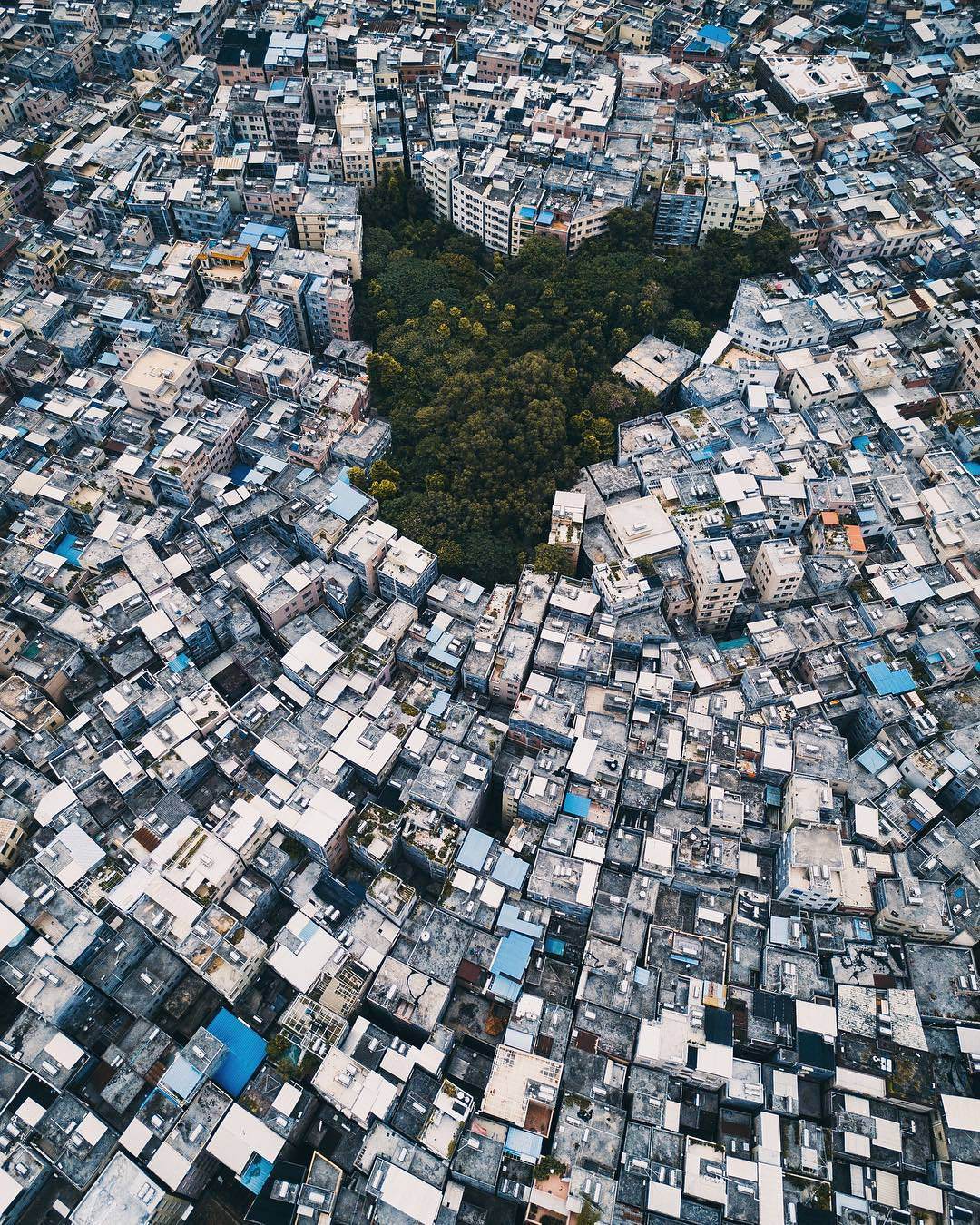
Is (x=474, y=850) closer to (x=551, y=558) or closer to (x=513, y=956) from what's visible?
(x=513, y=956)

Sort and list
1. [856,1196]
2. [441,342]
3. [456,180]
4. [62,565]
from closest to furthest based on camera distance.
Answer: [856,1196] < [62,565] < [441,342] < [456,180]

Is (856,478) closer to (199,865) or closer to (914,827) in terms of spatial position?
(914,827)

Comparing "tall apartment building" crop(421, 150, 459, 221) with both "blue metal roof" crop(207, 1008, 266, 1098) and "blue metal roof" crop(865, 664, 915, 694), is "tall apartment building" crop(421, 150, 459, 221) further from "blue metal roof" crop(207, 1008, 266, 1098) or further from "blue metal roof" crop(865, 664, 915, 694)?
"blue metal roof" crop(207, 1008, 266, 1098)

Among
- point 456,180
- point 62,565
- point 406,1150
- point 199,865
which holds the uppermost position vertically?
point 456,180

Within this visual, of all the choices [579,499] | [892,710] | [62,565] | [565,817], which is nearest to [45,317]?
[62,565]

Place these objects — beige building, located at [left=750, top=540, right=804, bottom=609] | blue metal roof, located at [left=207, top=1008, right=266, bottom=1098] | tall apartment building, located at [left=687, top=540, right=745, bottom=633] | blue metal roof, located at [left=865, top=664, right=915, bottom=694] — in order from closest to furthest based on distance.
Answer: blue metal roof, located at [left=207, top=1008, right=266, bottom=1098], blue metal roof, located at [left=865, top=664, right=915, bottom=694], tall apartment building, located at [left=687, top=540, right=745, bottom=633], beige building, located at [left=750, top=540, right=804, bottom=609]

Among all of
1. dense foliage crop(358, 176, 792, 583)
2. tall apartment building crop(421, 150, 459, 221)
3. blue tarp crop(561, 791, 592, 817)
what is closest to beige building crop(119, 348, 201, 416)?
dense foliage crop(358, 176, 792, 583)

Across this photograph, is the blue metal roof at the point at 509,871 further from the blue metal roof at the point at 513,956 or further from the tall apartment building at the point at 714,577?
the tall apartment building at the point at 714,577
